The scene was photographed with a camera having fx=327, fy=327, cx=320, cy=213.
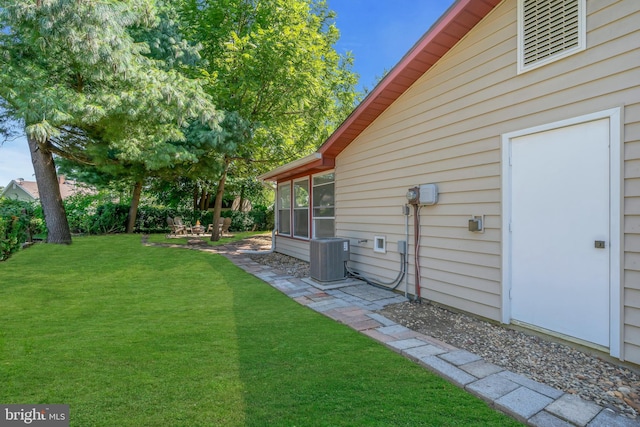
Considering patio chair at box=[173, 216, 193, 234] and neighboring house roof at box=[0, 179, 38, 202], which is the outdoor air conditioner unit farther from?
neighboring house roof at box=[0, 179, 38, 202]

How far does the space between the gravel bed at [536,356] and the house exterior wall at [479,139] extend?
0.21 meters

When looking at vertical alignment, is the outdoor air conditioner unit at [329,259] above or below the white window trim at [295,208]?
below

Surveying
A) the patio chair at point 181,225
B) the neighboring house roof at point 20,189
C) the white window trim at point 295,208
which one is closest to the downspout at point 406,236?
the white window trim at point 295,208

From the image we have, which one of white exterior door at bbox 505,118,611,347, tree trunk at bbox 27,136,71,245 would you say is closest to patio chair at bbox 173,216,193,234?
tree trunk at bbox 27,136,71,245

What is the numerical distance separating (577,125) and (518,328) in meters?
2.04

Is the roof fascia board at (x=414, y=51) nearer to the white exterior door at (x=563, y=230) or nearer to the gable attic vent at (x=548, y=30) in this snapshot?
the gable attic vent at (x=548, y=30)

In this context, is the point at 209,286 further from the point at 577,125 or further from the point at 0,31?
the point at 0,31

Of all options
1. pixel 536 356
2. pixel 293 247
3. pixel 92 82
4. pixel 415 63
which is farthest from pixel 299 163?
pixel 536 356

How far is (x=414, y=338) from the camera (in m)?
3.24

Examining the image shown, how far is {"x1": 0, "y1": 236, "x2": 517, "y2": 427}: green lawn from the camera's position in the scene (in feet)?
6.74

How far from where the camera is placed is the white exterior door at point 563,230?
2748 millimetres

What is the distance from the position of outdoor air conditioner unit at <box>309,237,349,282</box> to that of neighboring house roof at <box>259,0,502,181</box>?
192cm

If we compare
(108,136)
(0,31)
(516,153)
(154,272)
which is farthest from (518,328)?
(0,31)

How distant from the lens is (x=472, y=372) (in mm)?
2531
